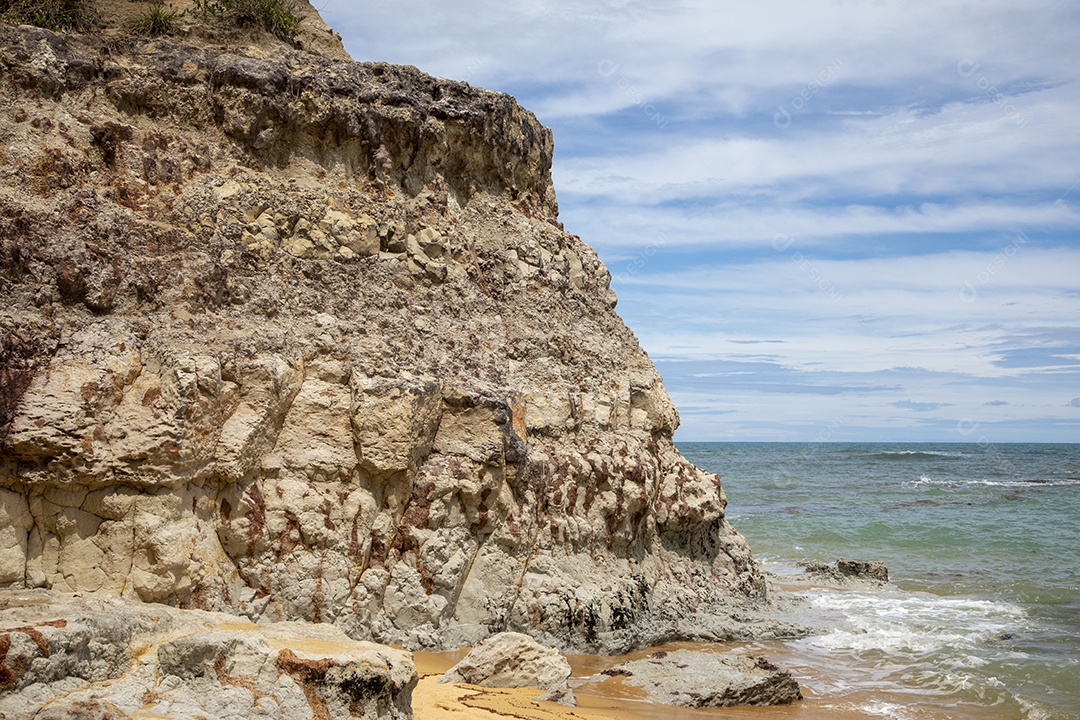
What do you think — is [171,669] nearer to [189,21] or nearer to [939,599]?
[189,21]

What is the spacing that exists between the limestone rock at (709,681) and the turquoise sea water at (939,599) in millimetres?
732

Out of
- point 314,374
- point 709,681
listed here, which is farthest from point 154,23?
point 709,681

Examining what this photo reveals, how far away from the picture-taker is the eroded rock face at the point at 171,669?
4703 millimetres

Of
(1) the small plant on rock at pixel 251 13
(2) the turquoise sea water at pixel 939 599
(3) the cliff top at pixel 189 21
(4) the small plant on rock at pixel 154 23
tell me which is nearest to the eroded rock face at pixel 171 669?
(2) the turquoise sea water at pixel 939 599

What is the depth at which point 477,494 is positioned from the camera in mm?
9492

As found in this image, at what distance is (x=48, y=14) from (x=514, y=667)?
8175 millimetres

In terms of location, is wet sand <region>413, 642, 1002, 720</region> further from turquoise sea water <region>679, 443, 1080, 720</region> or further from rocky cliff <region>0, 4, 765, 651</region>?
rocky cliff <region>0, 4, 765, 651</region>

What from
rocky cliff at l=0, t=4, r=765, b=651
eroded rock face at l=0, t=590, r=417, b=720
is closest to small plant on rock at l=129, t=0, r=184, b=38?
rocky cliff at l=0, t=4, r=765, b=651

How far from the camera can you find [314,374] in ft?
29.7

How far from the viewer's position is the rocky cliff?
7605mm

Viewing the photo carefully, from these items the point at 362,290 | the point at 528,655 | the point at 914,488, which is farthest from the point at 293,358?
the point at 914,488

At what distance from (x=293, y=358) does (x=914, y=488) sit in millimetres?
36884

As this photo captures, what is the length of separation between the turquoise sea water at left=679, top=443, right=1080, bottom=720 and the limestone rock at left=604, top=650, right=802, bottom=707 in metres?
0.73

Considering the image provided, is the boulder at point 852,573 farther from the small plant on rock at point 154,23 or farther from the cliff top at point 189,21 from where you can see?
the small plant on rock at point 154,23
